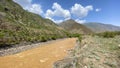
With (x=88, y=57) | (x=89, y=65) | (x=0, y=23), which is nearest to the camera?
(x=89, y=65)

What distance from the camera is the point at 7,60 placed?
24.1 metres

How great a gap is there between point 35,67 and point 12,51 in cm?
1047

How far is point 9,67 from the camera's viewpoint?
20.8 meters

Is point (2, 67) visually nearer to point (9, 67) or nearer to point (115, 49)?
point (9, 67)

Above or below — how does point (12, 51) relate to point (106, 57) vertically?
below

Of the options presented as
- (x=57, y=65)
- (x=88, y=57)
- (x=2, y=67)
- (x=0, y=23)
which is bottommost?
(x=2, y=67)

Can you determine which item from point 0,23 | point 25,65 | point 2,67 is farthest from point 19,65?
point 0,23

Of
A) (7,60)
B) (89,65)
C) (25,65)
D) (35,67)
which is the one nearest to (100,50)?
(89,65)

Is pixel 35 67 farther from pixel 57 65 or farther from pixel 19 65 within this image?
pixel 57 65

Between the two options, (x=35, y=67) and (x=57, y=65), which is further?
(x=35, y=67)

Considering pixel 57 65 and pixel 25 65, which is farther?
pixel 25 65

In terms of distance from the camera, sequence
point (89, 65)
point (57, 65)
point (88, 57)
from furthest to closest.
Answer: point (57, 65), point (88, 57), point (89, 65)

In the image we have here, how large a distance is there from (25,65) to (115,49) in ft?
54.6

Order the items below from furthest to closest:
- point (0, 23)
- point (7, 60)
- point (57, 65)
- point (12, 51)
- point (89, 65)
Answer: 1. point (0, 23)
2. point (12, 51)
3. point (7, 60)
4. point (57, 65)
5. point (89, 65)
